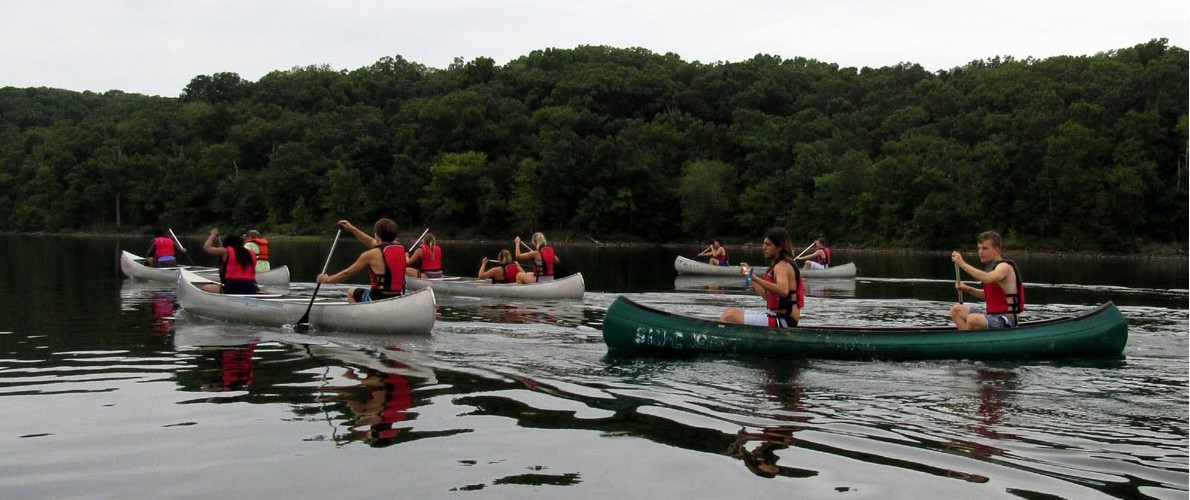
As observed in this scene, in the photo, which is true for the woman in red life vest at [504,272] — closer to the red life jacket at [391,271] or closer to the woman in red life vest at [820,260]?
the red life jacket at [391,271]

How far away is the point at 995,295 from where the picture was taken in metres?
11.9

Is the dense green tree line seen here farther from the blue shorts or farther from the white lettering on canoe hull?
the white lettering on canoe hull

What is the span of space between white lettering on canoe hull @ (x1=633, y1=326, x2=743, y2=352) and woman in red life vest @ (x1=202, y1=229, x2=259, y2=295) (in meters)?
7.21

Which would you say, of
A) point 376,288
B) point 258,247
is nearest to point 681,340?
point 376,288

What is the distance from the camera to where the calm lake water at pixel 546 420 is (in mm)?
6273

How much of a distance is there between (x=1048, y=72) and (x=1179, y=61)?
16.6m

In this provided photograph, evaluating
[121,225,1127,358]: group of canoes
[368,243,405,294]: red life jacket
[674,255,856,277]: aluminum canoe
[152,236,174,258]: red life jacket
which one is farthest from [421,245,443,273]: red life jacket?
[674,255,856,277]: aluminum canoe

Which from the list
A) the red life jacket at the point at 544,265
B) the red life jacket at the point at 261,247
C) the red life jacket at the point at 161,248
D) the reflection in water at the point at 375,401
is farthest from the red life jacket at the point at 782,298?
the red life jacket at the point at 161,248

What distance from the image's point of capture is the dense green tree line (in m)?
59.7

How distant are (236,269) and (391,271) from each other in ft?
11.4

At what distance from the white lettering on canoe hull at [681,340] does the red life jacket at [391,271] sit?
3803mm

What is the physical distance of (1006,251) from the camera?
57.7 m

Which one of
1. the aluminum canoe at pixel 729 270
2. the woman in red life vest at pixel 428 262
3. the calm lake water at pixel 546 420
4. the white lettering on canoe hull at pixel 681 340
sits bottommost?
the calm lake water at pixel 546 420

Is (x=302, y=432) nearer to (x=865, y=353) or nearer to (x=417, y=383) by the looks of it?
(x=417, y=383)
